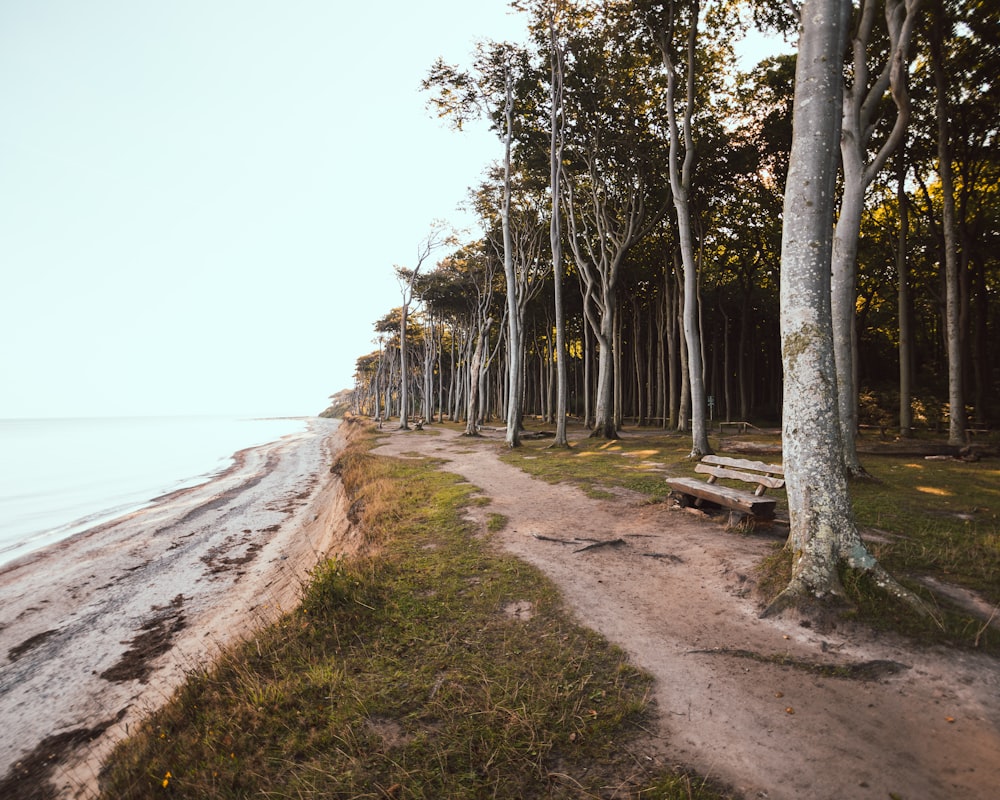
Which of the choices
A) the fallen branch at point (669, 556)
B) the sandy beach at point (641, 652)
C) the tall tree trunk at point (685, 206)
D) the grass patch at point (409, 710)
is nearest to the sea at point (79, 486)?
the sandy beach at point (641, 652)

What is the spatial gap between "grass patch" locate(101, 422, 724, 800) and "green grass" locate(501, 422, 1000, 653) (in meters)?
2.68

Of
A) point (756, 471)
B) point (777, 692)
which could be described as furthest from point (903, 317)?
point (777, 692)

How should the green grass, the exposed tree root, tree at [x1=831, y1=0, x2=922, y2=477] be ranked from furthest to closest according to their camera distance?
1. tree at [x1=831, y1=0, x2=922, y2=477]
2. the exposed tree root
3. the green grass

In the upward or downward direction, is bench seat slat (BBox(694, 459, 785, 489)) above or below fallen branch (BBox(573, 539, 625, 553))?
above

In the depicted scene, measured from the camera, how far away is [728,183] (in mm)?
21578

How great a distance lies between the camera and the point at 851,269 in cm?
1088

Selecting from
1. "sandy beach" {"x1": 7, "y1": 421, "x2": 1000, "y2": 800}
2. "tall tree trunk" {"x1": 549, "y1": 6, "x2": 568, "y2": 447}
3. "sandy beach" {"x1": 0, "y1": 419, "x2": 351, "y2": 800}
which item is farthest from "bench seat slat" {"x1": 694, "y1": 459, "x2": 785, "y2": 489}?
"tall tree trunk" {"x1": 549, "y1": 6, "x2": 568, "y2": 447}

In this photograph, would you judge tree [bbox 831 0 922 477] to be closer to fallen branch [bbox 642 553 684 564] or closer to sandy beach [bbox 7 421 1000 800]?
sandy beach [bbox 7 421 1000 800]

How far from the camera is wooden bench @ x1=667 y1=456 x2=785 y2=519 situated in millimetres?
7094

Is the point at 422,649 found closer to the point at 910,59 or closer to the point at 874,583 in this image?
the point at 874,583

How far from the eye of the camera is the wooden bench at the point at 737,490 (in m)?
7.09

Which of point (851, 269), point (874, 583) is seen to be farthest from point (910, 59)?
point (874, 583)

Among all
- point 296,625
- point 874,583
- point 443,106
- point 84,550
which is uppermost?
point 443,106

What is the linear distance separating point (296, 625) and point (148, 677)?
3219 millimetres
